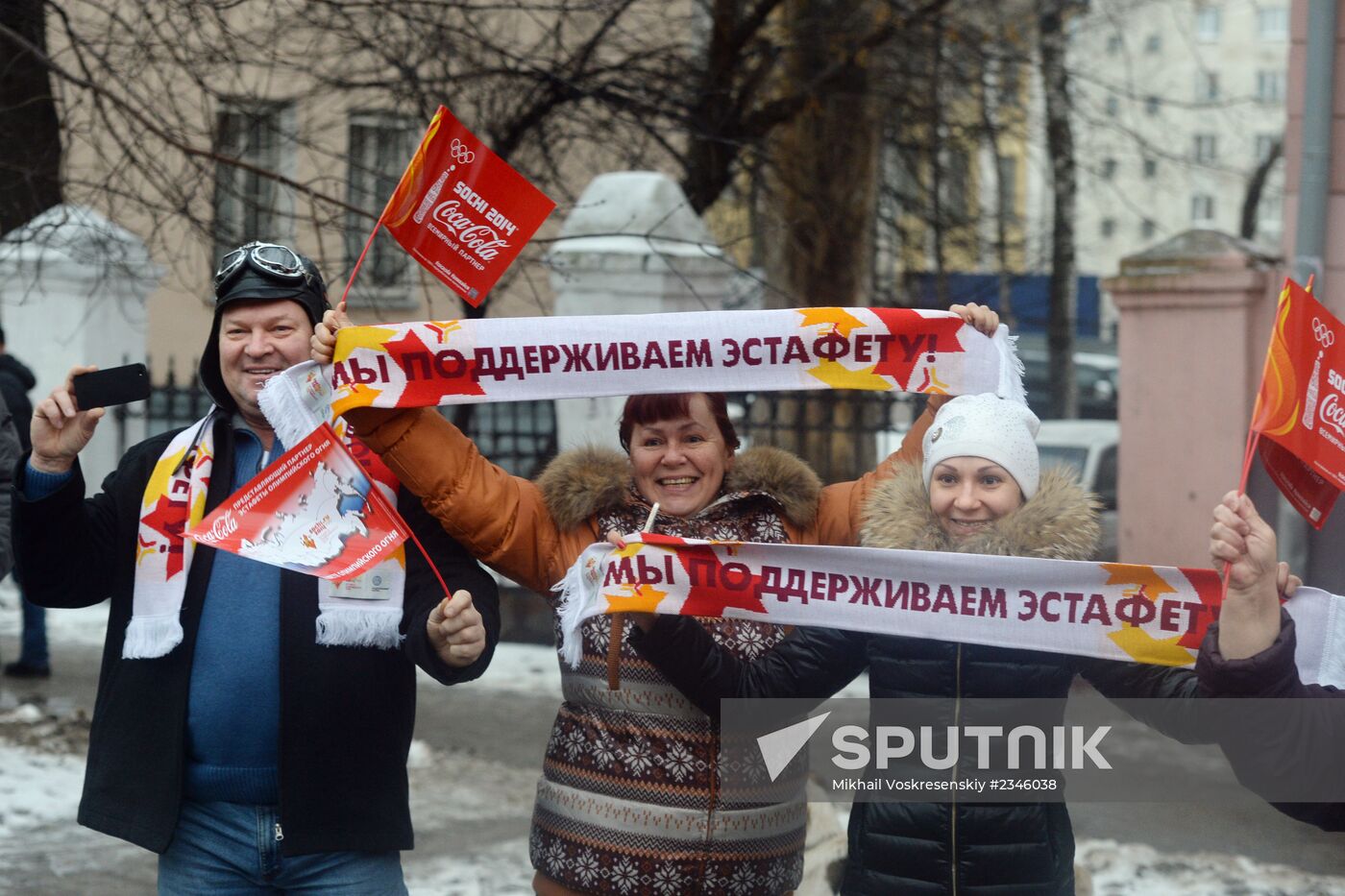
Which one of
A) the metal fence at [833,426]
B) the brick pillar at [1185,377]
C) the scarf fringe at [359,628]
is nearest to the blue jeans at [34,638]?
the metal fence at [833,426]

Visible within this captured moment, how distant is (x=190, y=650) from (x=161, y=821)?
32cm

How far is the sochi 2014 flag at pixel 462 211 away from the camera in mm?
3451

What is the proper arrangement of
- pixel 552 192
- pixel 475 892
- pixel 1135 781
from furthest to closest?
1. pixel 552 192
2. pixel 1135 781
3. pixel 475 892

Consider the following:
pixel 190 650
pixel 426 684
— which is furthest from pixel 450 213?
pixel 426 684

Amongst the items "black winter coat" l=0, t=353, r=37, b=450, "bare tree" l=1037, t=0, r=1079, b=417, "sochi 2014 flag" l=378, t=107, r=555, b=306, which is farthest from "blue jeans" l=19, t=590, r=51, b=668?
"bare tree" l=1037, t=0, r=1079, b=417

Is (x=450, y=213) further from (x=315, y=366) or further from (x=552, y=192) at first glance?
(x=552, y=192)

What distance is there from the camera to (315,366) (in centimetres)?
325

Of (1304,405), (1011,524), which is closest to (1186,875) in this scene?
(1011,524)

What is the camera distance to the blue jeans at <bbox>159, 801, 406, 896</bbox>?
3135 mm

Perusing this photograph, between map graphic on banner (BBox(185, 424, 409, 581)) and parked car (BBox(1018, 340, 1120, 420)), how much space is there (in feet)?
59.8

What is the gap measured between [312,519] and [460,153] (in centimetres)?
84

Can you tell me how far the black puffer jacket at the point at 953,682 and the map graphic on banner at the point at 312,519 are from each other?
0.56m

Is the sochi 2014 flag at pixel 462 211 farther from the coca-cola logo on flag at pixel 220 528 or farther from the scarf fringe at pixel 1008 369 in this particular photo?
the scarf fringe at pixel 1008 369

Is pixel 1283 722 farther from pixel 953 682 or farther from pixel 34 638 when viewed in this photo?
pixel 34 638
